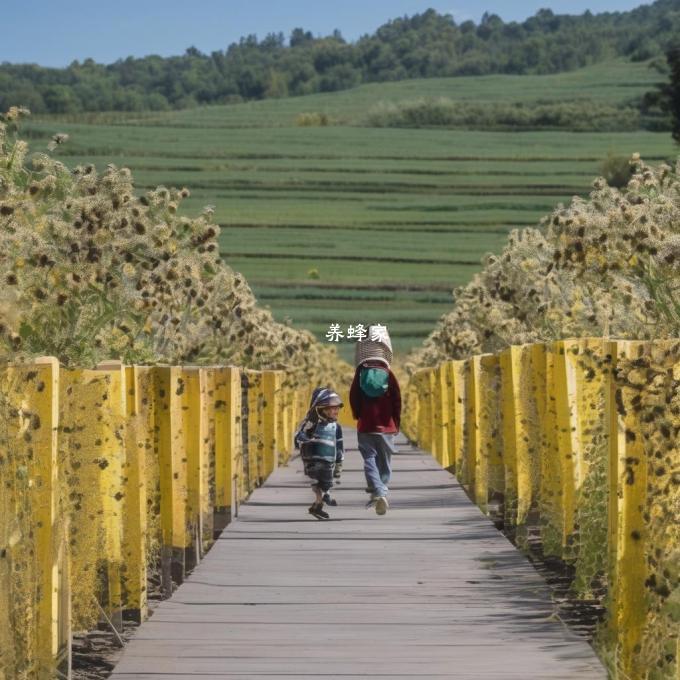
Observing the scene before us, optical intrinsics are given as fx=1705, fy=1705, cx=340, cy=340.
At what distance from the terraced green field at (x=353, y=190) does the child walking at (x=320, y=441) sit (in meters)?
69.8

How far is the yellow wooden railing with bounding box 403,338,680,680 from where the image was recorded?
659 centimetres

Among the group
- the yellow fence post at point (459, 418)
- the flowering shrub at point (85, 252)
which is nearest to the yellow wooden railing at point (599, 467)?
the yellow fence post at point (459, 418)

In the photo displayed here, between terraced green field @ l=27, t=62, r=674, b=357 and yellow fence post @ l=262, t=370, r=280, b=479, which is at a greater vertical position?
terraced green field @ l=27, t=62, r=674, b=357

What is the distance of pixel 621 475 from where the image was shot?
271 inches

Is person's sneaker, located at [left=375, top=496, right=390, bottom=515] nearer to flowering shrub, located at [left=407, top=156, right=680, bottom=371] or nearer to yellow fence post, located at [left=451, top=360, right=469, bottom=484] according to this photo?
flowering shrub, located at [left=407, top=156, right=680, bottom=371]

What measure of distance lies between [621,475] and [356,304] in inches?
3406

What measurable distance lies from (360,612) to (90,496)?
5.51 ft

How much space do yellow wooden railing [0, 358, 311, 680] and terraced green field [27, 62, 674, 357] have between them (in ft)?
244

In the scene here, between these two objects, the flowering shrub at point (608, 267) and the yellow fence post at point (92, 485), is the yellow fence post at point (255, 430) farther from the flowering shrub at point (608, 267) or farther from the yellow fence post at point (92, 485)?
the yellow fence post at point (92, 485)

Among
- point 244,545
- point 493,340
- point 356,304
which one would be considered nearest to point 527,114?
point 356,304

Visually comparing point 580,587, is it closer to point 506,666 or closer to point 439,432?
point 506,666

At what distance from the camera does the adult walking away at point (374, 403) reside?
15938 mm

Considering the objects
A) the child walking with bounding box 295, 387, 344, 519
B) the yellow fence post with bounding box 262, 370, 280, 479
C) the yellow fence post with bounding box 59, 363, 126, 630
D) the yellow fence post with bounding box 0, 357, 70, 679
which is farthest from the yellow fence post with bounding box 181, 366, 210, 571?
the yellow fence post with bounding box 262, 370, 280, 479

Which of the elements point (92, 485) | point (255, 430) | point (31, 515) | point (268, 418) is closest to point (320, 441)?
point (255, 430)
